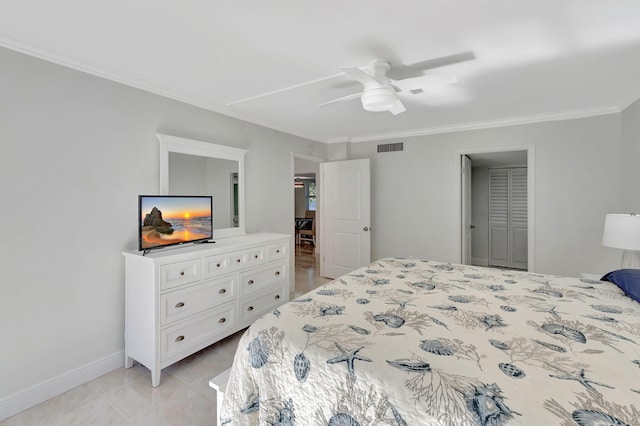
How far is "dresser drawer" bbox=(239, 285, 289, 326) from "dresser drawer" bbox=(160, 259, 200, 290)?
65cm

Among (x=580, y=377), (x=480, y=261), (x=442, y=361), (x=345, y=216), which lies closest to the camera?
(x=580, y=377)

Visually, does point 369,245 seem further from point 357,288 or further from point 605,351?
point 605,351

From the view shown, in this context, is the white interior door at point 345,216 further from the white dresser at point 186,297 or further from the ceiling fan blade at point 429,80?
the ceiling fan blade at point 429,80

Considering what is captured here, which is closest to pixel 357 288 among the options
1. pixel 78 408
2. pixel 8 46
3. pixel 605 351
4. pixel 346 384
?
pixel 346 384

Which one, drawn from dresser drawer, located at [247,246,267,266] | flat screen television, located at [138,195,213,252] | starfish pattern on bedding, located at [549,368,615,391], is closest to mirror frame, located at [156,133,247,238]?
flat screen television, located at [138,195,213,252]

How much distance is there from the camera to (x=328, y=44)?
1.89m

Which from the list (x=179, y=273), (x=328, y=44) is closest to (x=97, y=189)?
(x=179, y=273)

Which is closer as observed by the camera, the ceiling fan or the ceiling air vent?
the ceiling fan

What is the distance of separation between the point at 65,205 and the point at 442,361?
261 cm

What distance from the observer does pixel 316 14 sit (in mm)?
1591

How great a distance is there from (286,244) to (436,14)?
8.46 ft

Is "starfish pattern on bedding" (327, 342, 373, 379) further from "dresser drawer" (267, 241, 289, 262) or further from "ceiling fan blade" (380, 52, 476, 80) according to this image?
"dresser drawer" (267, 241, 289, 262)

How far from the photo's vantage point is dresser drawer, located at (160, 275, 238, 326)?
219 centimetres

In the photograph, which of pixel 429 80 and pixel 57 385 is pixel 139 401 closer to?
pixel 57 385
